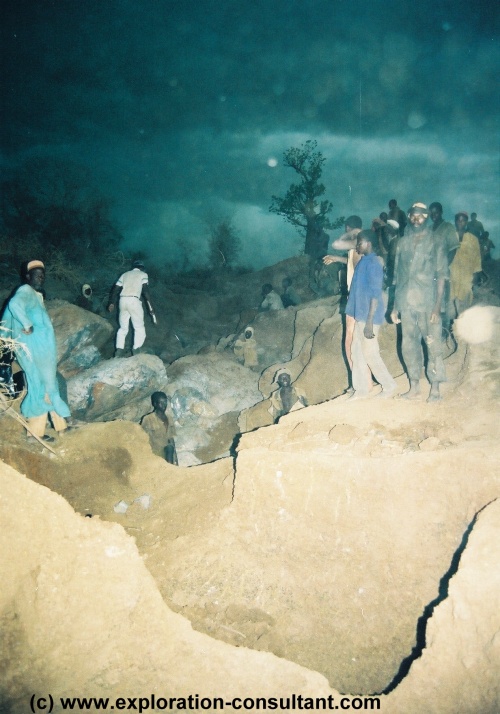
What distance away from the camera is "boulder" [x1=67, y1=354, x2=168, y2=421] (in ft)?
24.6

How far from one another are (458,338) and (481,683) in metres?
4.73

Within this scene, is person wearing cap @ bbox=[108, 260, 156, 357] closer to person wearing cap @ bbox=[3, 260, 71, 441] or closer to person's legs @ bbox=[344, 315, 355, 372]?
person wearing cap @ bbox=[3, 260, 71, 441]

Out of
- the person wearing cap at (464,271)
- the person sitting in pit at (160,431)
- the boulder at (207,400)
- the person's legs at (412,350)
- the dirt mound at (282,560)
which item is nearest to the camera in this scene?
the dirt mound at (282,560)

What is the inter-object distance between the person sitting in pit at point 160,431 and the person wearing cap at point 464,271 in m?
4.89

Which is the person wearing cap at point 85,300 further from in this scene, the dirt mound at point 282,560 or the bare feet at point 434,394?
the bare feet at point 434,394

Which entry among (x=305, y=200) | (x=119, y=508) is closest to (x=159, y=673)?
(x=119, y=508)

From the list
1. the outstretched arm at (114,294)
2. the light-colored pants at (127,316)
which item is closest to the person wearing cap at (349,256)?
the light-colored pants at (127,316)

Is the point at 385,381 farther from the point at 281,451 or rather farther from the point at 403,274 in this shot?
the point at 281,451

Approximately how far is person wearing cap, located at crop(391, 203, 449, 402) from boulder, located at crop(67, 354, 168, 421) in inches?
193

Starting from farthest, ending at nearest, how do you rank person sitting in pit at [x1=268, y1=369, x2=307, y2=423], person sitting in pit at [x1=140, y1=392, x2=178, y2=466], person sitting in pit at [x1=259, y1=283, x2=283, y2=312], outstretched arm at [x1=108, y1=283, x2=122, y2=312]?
person sitting in pit at [x1=259, y1=283, x2=283, y2=312] → outstretched arm at [x1=108, y1=283, x2=122, y2=312] → person sitting in pit at [x1=268, y1=369, x2=307, y2=423] → person sitting in pit at [x1=140, y1=392, x2=178, y2=466]

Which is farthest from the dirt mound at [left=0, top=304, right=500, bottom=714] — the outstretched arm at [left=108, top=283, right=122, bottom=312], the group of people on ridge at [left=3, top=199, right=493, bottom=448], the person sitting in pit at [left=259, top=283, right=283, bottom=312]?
the person sitting in pit at [left=259, top=283, right=283, bottom=312]

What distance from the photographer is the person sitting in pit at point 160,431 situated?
618cm

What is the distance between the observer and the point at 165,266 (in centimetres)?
2392

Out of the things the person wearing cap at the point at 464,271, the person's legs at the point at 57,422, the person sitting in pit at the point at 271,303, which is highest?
the person wearing cap at the point at 464,271
